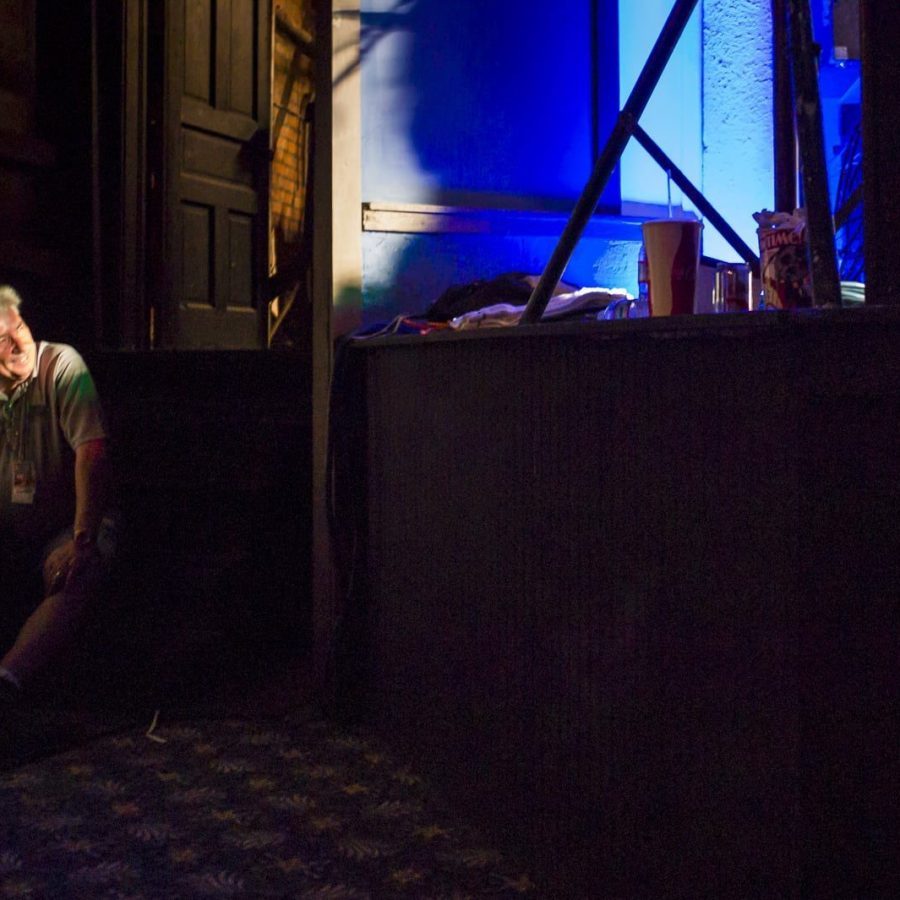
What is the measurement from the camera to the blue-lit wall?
2551 mm

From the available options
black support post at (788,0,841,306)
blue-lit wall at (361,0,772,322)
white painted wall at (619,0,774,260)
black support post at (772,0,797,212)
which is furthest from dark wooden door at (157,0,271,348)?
black support post at (788,0,841,306)

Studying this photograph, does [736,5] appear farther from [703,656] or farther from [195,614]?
[195,614]

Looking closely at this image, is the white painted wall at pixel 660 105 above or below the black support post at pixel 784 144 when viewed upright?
above

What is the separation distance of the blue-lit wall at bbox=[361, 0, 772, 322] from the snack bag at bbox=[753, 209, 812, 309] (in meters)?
1.03

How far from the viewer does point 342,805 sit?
200 centimetres

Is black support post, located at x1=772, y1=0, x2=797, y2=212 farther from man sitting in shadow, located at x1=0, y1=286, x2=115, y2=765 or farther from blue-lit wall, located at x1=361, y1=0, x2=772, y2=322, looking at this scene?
man sitting in shadow, located at x1=0, y1=286, x2=115, y2=765

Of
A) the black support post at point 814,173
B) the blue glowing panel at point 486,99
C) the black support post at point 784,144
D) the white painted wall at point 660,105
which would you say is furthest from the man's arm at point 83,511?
the black support post at point 814,173

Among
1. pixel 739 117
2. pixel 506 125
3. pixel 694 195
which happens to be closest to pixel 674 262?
pixel 694 195

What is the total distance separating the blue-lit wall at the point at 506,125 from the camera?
2.55 metres

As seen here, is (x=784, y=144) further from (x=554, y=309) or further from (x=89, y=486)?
(x=89, y=486)

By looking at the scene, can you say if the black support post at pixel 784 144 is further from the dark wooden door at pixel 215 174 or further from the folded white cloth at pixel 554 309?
the dark wooden door at pixel 215 174

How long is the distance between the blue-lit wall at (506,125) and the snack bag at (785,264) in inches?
40.5

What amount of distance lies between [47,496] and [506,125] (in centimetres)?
140

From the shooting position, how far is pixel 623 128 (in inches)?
57.4
